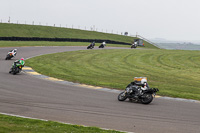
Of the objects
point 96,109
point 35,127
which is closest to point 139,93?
point 96,109

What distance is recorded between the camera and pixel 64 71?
26625mm

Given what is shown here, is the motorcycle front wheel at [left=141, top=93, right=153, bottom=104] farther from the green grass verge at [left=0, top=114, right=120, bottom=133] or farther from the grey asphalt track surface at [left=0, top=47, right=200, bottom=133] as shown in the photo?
the green grass verge at [left=0, top=114, right=120, bottom=133]

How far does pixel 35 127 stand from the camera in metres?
9.28

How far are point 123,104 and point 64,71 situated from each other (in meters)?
12.7

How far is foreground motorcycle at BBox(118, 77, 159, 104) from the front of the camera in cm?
1487

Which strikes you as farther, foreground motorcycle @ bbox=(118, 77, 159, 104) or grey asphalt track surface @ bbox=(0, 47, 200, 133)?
foreground motorcycle @ bbox=(118, 77, 159, 104)

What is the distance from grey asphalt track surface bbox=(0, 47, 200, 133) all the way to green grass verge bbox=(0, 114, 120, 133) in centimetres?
86

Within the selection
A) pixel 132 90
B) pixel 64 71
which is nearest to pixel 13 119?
pixel 132 90

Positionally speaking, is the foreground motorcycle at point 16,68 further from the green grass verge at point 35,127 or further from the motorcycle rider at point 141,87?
the green grass verge at point 35,127

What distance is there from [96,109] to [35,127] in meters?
4.16

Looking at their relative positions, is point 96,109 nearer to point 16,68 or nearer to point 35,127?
point 35,127

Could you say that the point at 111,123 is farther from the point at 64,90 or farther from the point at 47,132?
the point at 64,90

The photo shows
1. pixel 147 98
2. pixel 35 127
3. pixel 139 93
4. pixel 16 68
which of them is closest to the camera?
pixel 35 127

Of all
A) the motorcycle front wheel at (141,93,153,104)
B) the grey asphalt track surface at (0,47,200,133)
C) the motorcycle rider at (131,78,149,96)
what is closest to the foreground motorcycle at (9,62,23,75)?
the grey asphalt track surface at (0,47,200,133)
